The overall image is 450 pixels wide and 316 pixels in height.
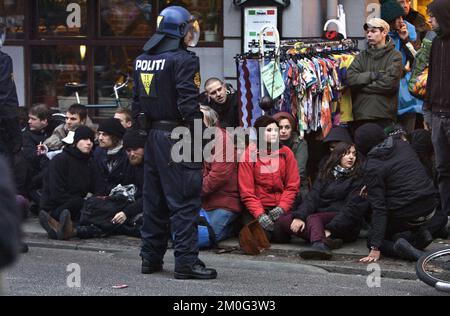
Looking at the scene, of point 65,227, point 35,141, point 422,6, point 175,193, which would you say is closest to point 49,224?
point 65,227

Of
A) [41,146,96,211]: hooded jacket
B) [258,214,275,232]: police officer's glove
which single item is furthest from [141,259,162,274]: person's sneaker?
[41,146,96,211]: hooded jacket

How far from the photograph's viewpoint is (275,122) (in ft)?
30.1

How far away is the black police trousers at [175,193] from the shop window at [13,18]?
5.52 metres

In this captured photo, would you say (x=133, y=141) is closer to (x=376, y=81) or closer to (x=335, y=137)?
(x=335, y=137)

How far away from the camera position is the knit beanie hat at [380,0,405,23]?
1092 cm

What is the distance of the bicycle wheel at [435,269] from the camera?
264 inches

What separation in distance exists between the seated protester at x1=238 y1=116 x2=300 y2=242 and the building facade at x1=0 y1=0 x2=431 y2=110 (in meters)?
2.54

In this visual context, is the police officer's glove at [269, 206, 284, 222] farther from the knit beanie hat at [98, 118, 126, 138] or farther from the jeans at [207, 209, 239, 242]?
the knit beanie hat at [98, 118, 126, 138]

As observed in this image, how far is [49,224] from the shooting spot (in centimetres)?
923

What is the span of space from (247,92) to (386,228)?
86.4 inches

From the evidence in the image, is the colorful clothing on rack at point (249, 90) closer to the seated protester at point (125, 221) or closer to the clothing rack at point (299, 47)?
the clothing rack at point (299, 47)

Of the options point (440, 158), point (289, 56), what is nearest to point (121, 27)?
point (289, 56)

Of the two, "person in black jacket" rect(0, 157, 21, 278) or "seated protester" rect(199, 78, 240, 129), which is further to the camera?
"seated protester" rect(199, 78, 240, 129)

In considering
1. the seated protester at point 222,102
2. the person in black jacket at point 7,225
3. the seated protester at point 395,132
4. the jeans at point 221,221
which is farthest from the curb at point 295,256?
the person in black jacket at point 7,225
